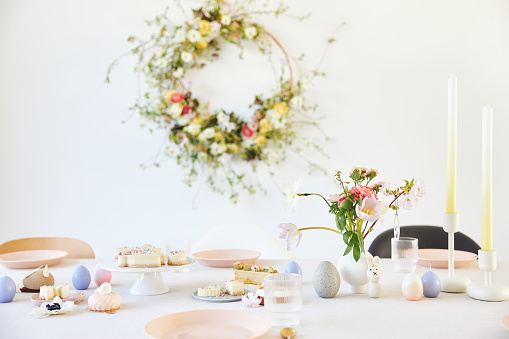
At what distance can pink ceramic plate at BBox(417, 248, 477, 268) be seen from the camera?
180 cm

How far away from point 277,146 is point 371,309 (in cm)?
185

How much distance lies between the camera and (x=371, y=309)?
4.23 feet

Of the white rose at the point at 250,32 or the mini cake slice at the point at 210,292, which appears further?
the white rose at the point at 250,32

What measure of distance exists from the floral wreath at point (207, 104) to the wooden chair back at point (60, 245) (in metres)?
0.90

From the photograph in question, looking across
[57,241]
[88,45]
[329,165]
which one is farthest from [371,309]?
[88,45]

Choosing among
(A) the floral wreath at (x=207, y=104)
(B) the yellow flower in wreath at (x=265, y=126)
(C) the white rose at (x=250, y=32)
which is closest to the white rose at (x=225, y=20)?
(A) the floral wreath at (x=207, y=104)

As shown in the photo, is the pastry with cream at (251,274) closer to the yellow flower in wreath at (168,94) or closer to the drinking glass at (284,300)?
the drinking glass at (284,300)

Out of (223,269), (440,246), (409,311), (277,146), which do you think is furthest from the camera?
(277,146)

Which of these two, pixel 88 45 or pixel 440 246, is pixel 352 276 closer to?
pixel 440 246

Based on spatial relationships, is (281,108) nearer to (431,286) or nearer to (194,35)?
(194,35)

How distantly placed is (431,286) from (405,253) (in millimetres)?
311

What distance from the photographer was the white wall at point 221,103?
3.05 metres

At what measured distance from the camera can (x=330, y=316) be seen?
122 cm

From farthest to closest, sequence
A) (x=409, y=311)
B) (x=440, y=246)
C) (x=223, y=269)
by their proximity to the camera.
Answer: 1. (x=440, y=246)
2. (x=223, y=269)
3. (x=409, y=311)
